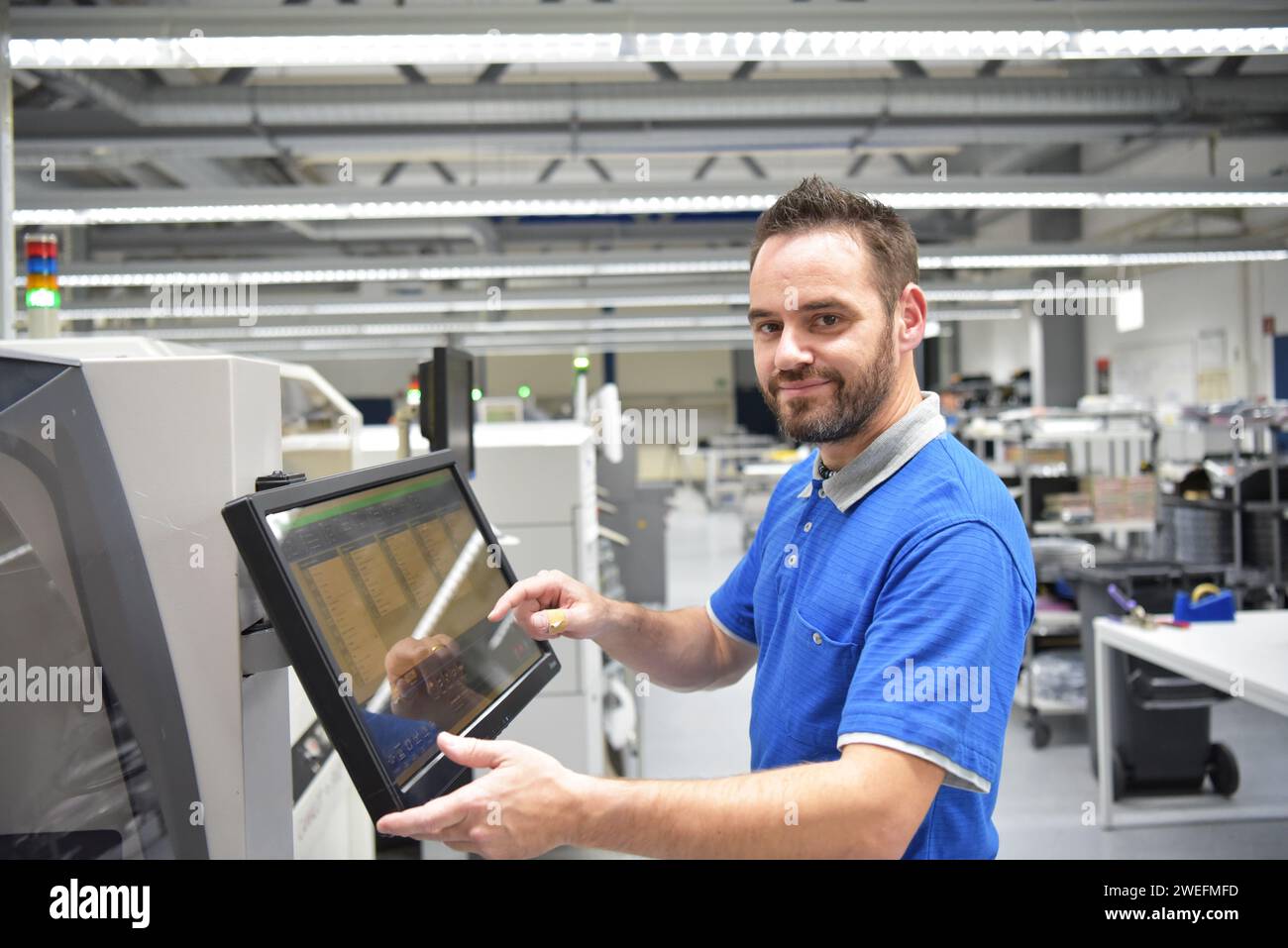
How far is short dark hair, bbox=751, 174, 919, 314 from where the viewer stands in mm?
1087

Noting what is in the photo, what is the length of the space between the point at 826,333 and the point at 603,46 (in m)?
2.21

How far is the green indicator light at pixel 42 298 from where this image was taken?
1.41 metres

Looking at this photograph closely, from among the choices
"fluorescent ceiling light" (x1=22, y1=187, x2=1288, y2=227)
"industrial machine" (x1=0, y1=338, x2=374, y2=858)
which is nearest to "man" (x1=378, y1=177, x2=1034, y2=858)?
"industrial machine" (x1=0, y1=338, x2=374, y2=858)

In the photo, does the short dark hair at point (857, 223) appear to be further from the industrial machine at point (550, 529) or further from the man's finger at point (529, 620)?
the industrial machine at point (550, 529)

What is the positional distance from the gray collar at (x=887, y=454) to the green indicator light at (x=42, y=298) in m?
1.28

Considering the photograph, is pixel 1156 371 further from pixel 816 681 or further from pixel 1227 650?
pixel 816 681

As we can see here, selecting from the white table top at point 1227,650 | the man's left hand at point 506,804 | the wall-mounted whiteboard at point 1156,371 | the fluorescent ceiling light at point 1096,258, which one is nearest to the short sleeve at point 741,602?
the man's left hand at point 506,804

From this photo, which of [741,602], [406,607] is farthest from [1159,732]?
[406,607]

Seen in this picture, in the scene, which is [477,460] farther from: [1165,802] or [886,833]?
[1165,802]

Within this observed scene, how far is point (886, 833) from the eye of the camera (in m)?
0.85

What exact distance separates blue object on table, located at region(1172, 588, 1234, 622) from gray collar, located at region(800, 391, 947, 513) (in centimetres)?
246

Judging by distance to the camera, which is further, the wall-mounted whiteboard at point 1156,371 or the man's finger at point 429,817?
the wall-mounted whiteboard at point 1156,371
